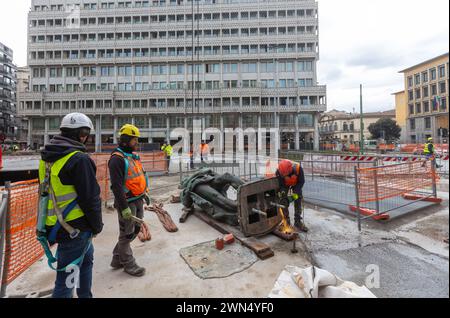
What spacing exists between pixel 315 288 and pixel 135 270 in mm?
2232

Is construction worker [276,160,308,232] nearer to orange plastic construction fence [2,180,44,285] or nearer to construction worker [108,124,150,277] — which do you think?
construction worker [108,124,150,277]

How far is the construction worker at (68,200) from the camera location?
6.43ft

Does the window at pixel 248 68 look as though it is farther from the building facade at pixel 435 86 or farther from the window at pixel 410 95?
the building facade at pixel 435 86

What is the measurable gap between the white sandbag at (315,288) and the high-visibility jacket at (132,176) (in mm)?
2100

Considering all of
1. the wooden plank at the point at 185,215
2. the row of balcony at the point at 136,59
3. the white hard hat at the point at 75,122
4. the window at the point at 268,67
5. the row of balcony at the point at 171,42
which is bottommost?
the wooden plank at the point at 185,215

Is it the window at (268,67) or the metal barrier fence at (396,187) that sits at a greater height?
the window at (268,67)

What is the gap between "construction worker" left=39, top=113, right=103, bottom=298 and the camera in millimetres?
1961

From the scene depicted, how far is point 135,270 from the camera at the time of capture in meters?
2.91

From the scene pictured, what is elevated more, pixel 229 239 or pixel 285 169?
pixel 285 169

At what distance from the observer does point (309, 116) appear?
44000mm

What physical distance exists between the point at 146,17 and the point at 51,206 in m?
57.4

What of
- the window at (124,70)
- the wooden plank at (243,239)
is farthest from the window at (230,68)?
the wooden plank at (243,239)

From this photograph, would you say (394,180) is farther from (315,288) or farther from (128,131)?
(128,131)

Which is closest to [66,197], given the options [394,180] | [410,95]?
[410,95]
